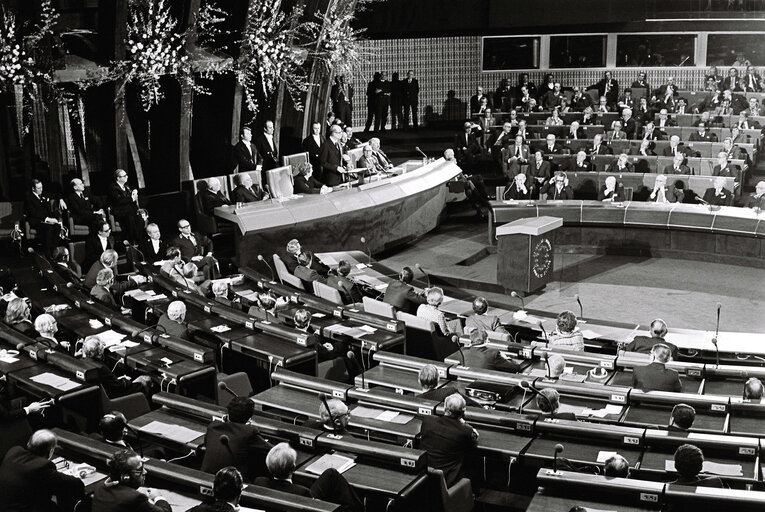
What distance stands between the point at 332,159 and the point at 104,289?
6.68 meters

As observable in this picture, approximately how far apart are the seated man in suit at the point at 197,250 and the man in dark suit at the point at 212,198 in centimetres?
139

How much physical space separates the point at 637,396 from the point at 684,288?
694cm

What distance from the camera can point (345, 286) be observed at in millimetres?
11000

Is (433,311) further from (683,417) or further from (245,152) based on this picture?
(245,152)

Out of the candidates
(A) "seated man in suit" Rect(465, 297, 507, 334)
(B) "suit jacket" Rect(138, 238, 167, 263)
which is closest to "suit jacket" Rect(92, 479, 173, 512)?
(A) "seated man in suit" Rect(465, 297, 507, 334)

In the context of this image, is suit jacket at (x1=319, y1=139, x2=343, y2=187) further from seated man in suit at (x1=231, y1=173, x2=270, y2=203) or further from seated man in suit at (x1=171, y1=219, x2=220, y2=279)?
seated man in suit at (x1=171, y1=219, x2=220, y2=279)

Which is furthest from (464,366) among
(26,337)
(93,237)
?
(93,237)

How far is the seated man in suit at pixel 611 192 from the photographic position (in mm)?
15567

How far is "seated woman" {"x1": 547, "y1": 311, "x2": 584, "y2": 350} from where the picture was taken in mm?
8484

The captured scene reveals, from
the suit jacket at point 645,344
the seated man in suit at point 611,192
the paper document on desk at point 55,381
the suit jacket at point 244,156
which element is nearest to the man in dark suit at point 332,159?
the suit jacket at point 244,156

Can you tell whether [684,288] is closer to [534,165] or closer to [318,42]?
[534,165]

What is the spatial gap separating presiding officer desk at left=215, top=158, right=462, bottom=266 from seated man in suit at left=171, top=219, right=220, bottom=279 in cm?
81

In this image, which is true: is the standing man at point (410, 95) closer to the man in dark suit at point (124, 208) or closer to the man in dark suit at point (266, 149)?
the man in dark suit at point (266, 149)

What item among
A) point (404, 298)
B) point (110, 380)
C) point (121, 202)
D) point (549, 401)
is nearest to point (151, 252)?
point (121, 202)
